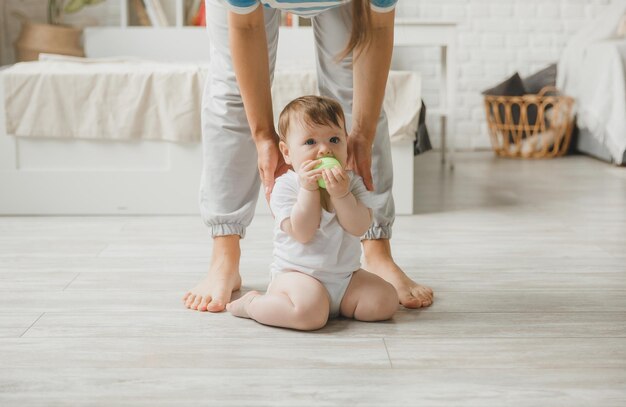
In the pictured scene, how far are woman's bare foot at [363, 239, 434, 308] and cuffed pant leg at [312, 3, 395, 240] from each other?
0.8 inches

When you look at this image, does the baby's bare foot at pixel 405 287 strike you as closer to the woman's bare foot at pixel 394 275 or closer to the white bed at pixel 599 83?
the woman's bare foot at pixel 394 275

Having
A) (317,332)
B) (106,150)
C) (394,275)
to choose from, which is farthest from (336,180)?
(106,150)

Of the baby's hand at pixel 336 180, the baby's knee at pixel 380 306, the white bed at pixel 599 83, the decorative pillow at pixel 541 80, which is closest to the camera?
the baby's hand at pixel 336 180

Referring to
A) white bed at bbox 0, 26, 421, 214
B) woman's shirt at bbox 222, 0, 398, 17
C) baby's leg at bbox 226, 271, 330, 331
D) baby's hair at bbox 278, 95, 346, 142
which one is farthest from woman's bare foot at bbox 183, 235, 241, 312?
white bed at bbox 0, 26, 421, 214

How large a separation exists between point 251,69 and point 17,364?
58cm

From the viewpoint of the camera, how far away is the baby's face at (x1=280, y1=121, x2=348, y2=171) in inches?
51.1

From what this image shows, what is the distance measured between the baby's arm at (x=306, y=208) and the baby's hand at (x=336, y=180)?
0.02 meters

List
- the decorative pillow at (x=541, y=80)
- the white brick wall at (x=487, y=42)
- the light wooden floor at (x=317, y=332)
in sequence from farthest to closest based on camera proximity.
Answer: the white brick wall at (x=487, y=42) < the decorative pillow at (x=541, y=80) < the light wooden floor at (x=317, y=332)

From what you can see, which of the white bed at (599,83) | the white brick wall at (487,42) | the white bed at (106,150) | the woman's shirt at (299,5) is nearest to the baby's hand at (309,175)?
the woman's shirt at (299,5)

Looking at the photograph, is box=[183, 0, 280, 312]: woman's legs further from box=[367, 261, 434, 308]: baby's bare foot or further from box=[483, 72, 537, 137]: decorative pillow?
box=[483, 72, 537, 137]: decorative pillow

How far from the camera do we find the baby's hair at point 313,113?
1302 mm

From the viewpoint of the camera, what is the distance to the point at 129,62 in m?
2.71

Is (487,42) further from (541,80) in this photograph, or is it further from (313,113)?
(313,113)

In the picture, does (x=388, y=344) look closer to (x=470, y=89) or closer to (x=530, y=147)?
(x=530, y=147)
